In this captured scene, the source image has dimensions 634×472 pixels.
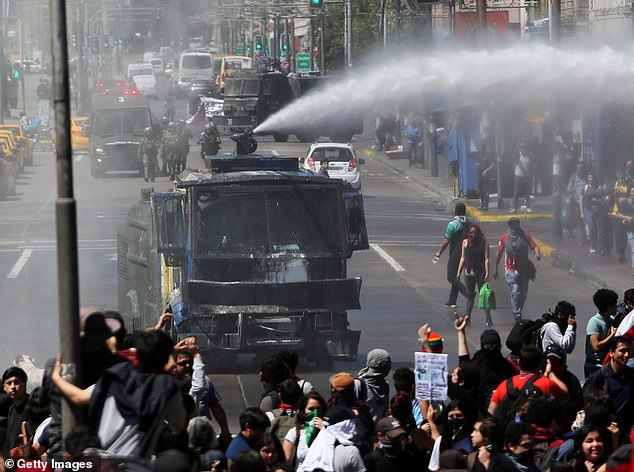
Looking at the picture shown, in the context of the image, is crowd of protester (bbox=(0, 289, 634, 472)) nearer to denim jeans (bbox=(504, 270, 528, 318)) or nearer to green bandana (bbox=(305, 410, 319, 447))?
green bandana (bbox=(305, 410, 319, 447))

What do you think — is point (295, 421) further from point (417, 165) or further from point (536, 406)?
point (417, 165)

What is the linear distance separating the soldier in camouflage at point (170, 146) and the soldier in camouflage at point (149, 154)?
0.30m

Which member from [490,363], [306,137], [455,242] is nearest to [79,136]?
[306,137]

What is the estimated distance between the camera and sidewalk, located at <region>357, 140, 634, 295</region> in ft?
85.6

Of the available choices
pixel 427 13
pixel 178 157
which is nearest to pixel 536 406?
pixel 178 157

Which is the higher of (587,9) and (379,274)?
(587,9)

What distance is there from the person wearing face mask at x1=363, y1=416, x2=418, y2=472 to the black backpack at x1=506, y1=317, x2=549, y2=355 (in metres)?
3.21

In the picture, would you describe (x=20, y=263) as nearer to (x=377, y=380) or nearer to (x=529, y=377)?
(x=377, y=380)

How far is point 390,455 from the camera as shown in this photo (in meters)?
8.98

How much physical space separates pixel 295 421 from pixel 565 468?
2224 millimetres

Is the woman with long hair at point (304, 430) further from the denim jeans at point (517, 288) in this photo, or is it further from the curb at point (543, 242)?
the curb at point (543, 242)

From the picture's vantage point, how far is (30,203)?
40781 millimetres

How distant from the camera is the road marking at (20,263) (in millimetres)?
27469

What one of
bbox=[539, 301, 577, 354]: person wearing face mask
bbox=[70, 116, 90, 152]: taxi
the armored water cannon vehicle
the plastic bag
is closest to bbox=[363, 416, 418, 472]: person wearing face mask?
bbox=[539, 301, 577, 354]: person wearing face mask
